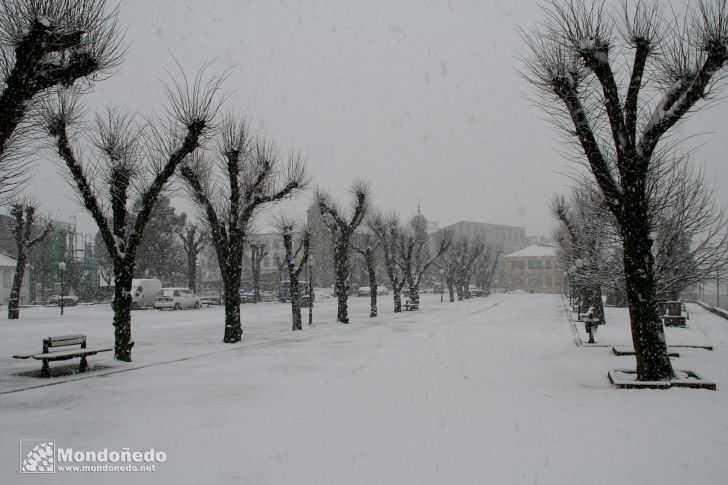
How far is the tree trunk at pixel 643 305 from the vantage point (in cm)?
949

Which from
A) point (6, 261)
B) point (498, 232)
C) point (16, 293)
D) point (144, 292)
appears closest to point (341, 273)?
point (16, 293)

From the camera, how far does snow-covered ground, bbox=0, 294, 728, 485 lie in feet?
18.1

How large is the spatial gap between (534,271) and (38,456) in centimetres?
10443

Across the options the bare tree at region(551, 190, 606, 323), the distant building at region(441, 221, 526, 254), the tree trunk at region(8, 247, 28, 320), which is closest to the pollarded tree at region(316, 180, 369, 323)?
the bare tree at region(551, 190, 606, 323)

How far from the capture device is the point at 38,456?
237 inches

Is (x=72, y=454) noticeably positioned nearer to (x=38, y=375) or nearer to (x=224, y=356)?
(x=38, y=375)

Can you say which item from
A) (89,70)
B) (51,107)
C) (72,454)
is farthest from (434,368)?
(51,107)

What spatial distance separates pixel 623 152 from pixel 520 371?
4.59 meters

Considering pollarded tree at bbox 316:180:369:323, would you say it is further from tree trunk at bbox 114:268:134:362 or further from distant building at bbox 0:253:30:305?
distant building at bbox 0:253:30:305

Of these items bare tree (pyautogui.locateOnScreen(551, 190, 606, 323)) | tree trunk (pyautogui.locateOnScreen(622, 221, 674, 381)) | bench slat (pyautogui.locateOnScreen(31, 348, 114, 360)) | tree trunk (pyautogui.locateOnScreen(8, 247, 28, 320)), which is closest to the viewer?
tree trunk (pyautogui.locateOnScreen(622, 221, 674, 381))

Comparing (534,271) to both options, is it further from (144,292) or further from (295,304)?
(295,304)

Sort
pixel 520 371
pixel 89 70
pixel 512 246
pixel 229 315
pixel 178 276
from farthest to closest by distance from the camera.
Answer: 1. pixel 512 246
2. pixel 178 276
3. pixel 229 315
4. pixel 520 371
5. pixel 89 70

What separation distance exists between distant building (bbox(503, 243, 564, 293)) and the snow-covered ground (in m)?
91.6

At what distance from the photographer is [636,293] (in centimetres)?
970
